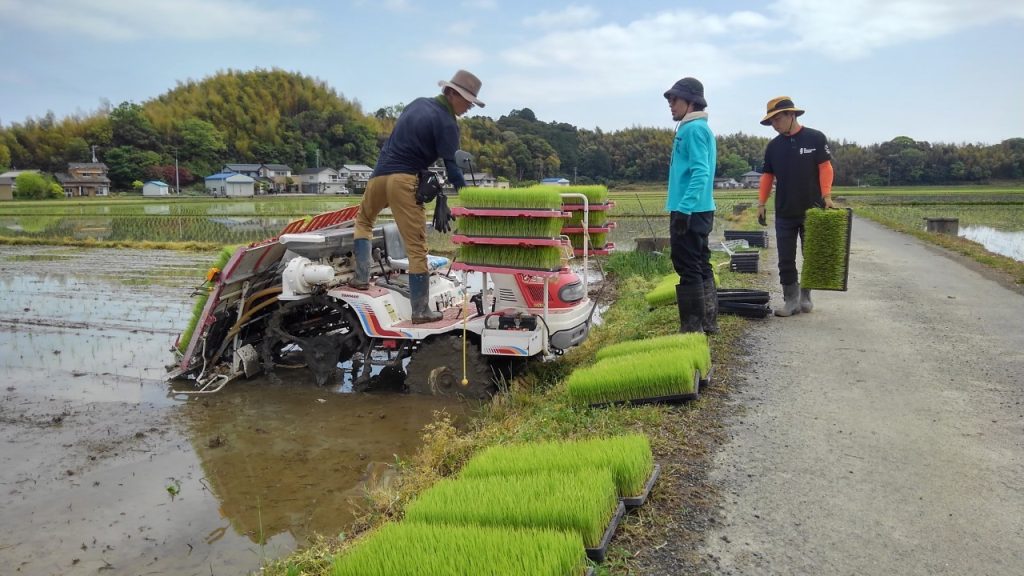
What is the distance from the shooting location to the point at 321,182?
74.2 metres

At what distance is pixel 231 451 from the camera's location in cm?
511

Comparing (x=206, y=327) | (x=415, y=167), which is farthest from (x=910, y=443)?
(x=206, y=327)

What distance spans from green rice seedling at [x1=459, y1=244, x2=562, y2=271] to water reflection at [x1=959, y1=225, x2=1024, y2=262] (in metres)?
12.3

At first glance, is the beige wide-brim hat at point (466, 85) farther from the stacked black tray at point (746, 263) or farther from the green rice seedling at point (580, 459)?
the stacked black tray at point (746, 263)

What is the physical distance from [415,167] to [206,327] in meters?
2.63

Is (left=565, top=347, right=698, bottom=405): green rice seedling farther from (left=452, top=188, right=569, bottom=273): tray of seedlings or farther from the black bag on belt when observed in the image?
the black bag on belt

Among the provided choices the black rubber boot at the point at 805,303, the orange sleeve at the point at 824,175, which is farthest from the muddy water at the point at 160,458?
the orange sleeve at the point at 824,175

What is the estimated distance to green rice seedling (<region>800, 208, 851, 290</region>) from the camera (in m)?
6.39

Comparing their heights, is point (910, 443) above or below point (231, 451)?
above

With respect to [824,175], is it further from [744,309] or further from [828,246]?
[744,309]

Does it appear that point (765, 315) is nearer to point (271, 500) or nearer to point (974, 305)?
point (974, 305)

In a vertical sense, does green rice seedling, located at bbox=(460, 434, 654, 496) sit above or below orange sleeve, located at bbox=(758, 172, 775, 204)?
below

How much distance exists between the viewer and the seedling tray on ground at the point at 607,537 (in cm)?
238

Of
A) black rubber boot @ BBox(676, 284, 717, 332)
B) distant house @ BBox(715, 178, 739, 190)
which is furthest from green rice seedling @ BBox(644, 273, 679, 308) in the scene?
distant house @ BBox(715, 178, 739, 190)
